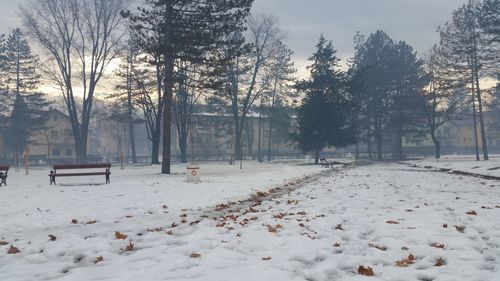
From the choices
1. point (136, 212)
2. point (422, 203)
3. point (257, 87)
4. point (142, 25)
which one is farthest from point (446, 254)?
point (257, 87)

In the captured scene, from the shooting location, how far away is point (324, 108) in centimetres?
4209

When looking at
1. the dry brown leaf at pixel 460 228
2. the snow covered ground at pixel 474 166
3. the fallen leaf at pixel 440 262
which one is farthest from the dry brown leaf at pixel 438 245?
the snow covered ground at pixel 474 166

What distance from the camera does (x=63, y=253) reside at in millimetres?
5500

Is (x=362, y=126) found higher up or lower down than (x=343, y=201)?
higher up

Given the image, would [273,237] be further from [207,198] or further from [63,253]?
[207,198]

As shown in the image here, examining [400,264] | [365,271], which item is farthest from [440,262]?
[365,271]

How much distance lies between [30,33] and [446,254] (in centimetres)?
3891

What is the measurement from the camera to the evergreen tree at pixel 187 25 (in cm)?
2209

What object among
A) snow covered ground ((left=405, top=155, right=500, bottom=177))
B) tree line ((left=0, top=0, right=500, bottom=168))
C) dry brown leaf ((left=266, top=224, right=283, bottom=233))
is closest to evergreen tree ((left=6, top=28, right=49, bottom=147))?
tree line ((left=0, top=0, right=500, bottom=168))

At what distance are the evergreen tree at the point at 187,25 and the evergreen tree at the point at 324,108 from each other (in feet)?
67.8

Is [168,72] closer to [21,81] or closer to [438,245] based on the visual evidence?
[438,245]

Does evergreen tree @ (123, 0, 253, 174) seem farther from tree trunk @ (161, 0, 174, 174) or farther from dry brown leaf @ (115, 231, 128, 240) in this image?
dry brown leaf @ (115, 231, 128, 240)

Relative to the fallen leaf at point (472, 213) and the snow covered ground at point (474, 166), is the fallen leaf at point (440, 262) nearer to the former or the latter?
the fallen leaf at point (472, 213)

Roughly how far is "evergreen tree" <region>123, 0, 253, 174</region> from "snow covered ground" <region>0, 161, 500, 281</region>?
44.0ft
